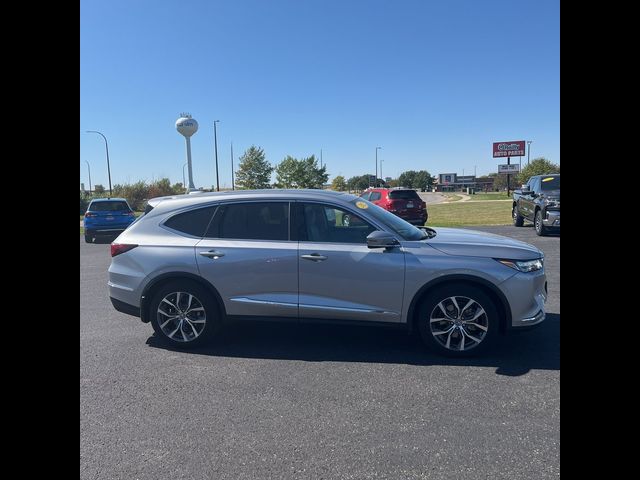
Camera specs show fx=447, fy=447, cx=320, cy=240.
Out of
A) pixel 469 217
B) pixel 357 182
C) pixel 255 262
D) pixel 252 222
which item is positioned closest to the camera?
pixel 255 262

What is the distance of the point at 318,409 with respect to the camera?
11.2 ft

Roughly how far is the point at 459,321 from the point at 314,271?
148 centimetres

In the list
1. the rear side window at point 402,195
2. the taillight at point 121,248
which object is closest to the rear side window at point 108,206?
the rear side window at point 402,195

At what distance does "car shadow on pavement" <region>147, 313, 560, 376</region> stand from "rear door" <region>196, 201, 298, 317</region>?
0.43 metres

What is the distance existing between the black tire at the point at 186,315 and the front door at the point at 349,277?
3.26 ft

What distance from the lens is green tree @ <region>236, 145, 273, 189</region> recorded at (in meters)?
54.6

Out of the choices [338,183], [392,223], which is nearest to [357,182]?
[338,183]

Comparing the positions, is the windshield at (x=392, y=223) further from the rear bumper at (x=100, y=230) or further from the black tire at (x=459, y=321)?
the rear bumper at (x=100, y=230)

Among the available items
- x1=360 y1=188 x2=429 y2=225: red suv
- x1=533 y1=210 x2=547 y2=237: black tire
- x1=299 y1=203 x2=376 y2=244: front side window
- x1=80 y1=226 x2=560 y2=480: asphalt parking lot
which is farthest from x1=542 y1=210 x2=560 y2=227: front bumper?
x1=299 y1=203 x2=376 y2=244: front side window

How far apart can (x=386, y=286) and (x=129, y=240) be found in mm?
2863

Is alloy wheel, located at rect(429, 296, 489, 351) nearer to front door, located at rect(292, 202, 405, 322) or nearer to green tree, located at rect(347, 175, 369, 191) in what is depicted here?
front door, located at rect(292, 202, 405, 322)

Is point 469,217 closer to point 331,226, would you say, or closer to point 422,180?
point 331,226
